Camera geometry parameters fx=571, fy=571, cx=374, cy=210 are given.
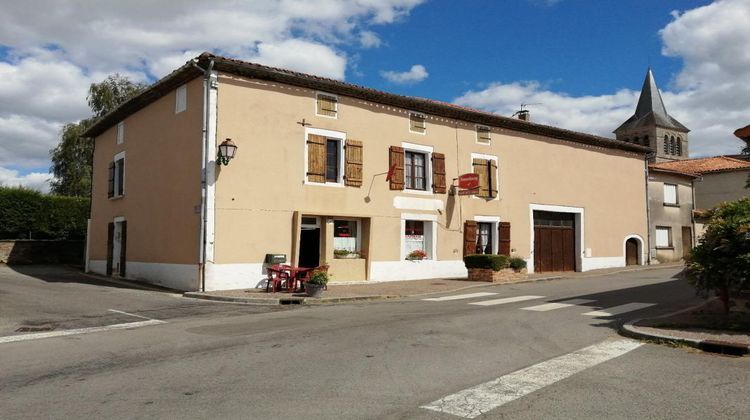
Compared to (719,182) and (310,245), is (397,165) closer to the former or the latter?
(310,245)

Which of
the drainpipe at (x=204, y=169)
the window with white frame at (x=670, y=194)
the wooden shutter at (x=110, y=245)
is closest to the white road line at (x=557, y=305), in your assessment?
the drainpipe at (x=204, y=169)

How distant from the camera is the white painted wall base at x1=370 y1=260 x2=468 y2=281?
18628 mm

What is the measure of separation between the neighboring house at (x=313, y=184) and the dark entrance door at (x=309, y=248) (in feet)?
0.12

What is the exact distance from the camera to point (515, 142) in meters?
23.2

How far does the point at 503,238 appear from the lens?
22234 mm

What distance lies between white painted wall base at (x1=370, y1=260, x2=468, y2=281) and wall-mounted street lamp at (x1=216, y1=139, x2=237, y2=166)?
587 cm

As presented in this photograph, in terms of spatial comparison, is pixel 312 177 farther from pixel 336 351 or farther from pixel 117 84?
pixel 117 84

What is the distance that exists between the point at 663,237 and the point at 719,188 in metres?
7.66

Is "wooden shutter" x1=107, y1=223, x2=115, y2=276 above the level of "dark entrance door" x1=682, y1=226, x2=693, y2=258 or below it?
below

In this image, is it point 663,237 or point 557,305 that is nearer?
point 557,305

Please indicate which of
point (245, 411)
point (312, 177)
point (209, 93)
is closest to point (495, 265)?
point (312, 177)

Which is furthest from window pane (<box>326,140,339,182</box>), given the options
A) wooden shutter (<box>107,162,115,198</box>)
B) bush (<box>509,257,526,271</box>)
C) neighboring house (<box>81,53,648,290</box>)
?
wooden shutter (<box>107,162,115,198</box>)

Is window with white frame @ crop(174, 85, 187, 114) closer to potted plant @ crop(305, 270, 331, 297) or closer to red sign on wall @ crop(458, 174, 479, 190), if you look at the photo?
potted plant @ crop(305, 270, 331, 297)

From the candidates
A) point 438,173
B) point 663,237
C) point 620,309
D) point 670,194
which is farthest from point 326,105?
point 670,194
